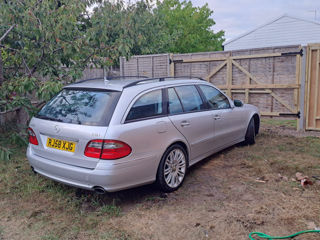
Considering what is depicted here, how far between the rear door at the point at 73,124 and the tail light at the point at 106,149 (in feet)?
0.17

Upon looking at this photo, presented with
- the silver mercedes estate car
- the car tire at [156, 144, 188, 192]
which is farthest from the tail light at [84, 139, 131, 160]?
the car tire at [156, 144, 188, 192]

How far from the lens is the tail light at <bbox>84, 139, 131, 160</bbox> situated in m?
3.28

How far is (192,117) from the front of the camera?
4.49 meters

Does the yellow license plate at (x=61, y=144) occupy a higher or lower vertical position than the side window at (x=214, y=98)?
lower

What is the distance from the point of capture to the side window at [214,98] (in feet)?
16.7

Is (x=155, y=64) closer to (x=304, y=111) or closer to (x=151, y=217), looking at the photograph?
(x=304, y=111)

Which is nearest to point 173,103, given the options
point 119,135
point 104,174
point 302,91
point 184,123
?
point 184,123

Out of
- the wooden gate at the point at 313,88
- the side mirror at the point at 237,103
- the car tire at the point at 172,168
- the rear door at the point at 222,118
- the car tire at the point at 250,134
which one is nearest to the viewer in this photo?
the car tire at the point at 172,168

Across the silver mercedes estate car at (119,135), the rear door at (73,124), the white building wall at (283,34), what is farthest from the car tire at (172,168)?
the white building wall at (283,34)

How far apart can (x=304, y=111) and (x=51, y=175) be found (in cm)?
631

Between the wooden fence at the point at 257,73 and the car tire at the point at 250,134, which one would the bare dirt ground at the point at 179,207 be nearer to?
the car tire at the point at 250,134

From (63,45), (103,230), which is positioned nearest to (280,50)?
(63,45)

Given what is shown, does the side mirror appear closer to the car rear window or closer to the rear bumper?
the rear bumper

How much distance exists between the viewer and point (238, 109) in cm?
574
